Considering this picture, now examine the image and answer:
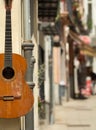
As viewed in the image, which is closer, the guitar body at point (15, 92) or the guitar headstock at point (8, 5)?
the guitar body at point (15, 92)

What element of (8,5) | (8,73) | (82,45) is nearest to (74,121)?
(8,73)

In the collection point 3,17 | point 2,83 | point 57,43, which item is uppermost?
point 3,17

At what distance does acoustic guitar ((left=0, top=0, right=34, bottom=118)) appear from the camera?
7.19m

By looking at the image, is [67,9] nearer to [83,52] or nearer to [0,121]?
[83,52]

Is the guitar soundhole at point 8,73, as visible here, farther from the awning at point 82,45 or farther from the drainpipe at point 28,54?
the awning at point 82,45

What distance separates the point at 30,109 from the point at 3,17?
4.24 feet

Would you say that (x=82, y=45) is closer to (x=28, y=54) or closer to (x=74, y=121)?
(x=74, y=121)

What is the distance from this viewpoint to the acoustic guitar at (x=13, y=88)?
7188 millimetres

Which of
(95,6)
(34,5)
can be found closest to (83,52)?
(95,6)

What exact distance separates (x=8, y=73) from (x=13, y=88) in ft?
0.71

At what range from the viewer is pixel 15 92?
7.21 m

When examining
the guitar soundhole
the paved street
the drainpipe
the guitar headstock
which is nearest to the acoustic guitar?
the guitar soundhole

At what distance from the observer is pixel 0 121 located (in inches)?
299

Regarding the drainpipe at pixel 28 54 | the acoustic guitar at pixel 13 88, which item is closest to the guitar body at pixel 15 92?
the acoustic guitar at pixel 13 88
